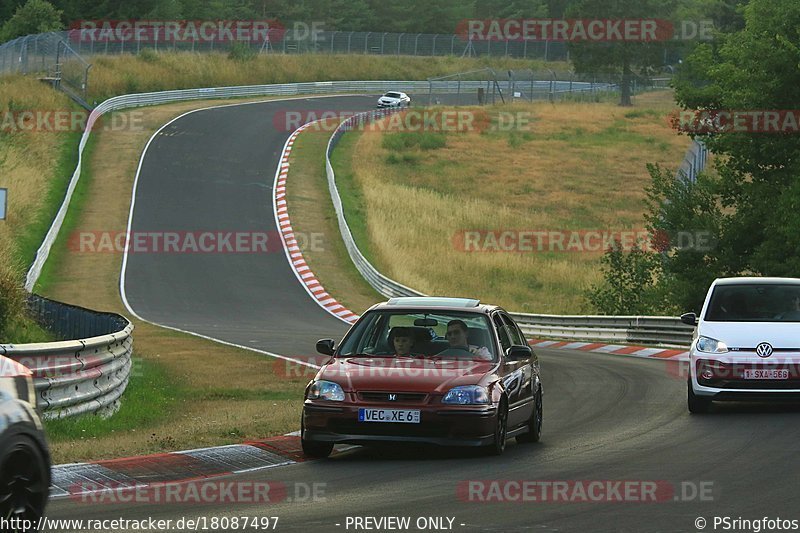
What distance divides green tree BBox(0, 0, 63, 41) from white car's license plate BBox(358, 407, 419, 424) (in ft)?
266

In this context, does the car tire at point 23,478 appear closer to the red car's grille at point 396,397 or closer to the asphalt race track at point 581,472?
the asphalt race track at point 581,472

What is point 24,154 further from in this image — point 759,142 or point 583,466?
point 583,466

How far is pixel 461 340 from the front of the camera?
1275 cm

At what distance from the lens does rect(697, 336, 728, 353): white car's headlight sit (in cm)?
1556

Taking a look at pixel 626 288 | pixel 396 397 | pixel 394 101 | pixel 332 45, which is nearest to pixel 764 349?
pixel 396 397

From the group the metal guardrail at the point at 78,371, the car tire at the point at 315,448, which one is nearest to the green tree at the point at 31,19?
the metal guardrail at the point at 78,371

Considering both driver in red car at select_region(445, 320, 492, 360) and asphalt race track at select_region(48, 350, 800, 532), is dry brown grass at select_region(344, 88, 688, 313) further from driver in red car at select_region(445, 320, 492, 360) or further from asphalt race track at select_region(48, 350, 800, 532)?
driver in red car at select_region(445, 320, 492, 360)

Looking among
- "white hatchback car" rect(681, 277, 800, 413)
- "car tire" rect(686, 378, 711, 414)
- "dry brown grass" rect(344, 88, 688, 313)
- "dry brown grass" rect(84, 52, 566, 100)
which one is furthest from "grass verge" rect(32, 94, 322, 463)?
"dry brown grass" rect(84, 52, 566, 100)

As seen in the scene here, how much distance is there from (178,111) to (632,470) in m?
61.5

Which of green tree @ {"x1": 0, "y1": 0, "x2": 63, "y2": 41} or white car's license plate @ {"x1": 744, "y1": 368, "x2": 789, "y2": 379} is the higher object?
green tree @ {"x1": 0, "y1": 0, "x2": 63, "y2": 41}

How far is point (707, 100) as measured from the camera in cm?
3378

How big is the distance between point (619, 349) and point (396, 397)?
703 inches

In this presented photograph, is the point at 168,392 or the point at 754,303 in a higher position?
the point at 754,303

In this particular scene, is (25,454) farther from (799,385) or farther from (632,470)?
(799,385)
